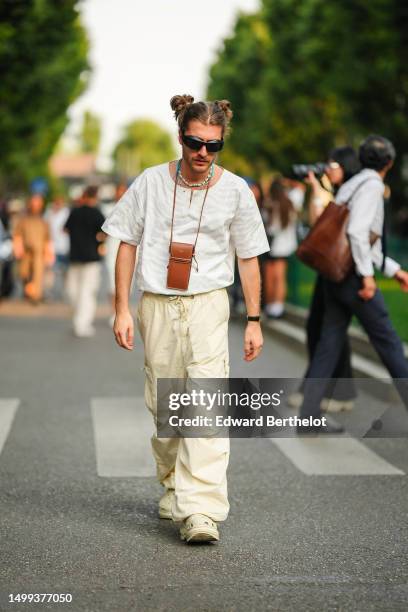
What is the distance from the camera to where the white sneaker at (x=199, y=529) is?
17.2 feet

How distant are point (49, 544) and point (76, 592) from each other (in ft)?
2.54

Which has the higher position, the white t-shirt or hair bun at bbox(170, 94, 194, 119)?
hair bun at bbox(170, 94, 194, 119)

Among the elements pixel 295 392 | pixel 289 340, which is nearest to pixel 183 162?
pixel 295 392

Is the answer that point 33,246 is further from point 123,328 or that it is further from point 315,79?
point 315,79

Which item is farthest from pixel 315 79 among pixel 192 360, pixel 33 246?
pixel 192 360

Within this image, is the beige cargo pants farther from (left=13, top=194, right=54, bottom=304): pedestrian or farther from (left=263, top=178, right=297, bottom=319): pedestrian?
(left=13, top=194, right=54, bottom=304): pedestrian

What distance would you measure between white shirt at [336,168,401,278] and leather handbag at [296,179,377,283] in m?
0.04

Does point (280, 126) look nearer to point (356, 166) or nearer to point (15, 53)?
point (15, 53)

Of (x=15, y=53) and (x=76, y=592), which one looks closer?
(x=76, y=592)

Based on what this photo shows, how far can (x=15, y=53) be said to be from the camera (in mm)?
30094

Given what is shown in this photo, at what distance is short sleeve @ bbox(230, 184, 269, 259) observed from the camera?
5.43 m

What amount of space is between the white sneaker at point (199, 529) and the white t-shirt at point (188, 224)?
36.2 inches

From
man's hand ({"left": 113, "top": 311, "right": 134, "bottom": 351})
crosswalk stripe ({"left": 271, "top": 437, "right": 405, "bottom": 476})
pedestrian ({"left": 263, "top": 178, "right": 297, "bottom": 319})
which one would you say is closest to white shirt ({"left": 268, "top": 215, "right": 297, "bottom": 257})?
pedestrian ({"left": 263, "top": 178, "right": 297, "bottom": 319})

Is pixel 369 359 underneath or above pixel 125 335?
underneath
